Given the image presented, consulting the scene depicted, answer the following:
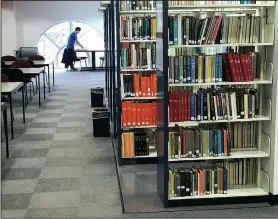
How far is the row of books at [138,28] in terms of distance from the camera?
5.21 metres

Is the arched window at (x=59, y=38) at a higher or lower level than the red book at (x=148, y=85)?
higher

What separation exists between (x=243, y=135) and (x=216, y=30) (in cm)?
104

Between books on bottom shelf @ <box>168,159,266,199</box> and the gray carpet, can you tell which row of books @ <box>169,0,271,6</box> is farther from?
the gray carpet

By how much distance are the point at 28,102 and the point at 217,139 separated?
6.65 m

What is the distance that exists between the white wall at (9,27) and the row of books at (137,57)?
11229 millimetres

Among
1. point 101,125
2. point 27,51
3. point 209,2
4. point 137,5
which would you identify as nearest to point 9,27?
point 27,51

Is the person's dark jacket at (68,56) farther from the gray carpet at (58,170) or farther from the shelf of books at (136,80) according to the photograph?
the shelf of books at (136,80)

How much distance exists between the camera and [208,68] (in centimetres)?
389

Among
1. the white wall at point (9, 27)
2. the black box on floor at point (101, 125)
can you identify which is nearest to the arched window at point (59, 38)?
the white wall at point (9, 27)

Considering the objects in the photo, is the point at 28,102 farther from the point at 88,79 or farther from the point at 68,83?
the point at 88,79

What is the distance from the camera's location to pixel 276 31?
3.75 metres

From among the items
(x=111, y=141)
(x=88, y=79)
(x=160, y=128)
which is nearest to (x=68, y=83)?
(x=88, y=79)

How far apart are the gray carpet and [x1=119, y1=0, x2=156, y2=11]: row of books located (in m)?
1.91

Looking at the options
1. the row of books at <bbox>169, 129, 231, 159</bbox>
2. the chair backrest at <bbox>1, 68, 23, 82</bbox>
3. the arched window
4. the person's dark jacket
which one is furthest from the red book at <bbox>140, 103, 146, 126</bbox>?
the arched window
